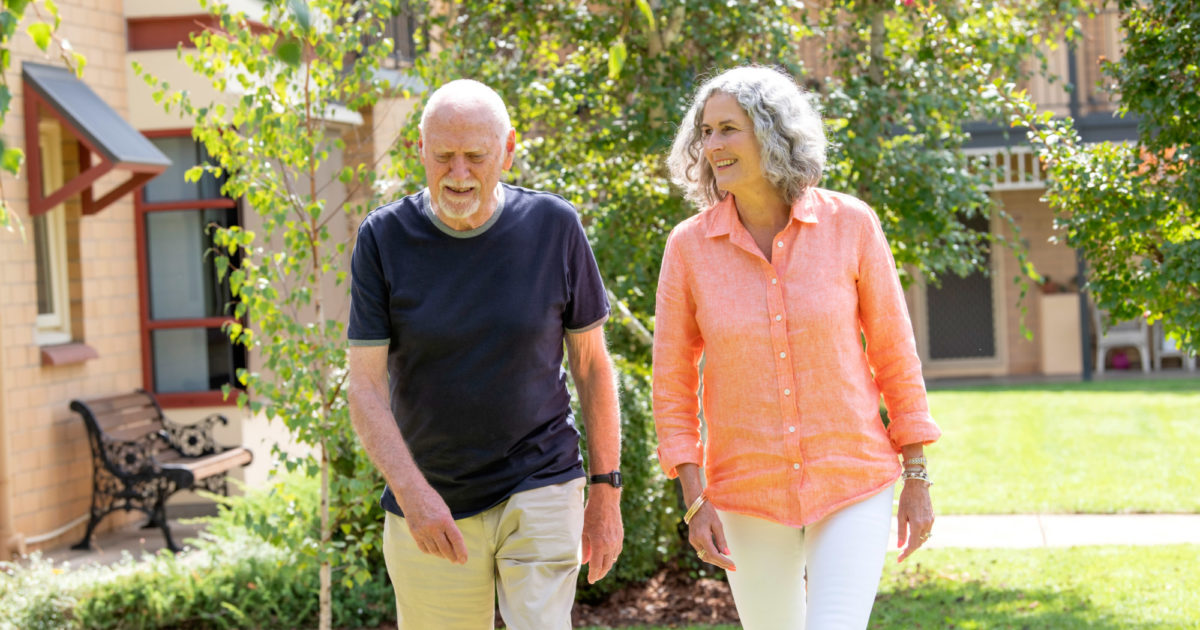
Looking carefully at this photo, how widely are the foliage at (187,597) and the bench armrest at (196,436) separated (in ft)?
7.63

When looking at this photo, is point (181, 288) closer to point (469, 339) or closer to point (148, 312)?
point (148, 312)

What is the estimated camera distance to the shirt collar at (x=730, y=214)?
327 cm

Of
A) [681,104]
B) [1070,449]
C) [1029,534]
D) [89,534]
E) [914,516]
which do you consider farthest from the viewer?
[1070,449]

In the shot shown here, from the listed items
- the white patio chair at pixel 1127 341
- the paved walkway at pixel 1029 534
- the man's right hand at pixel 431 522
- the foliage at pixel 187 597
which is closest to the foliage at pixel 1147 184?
the paved walkway at pixel 1029 534

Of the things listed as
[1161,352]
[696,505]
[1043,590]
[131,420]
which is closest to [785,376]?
[696,505]

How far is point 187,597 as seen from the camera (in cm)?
645

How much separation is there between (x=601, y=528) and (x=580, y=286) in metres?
0.65

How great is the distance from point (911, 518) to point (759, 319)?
65 centimetres

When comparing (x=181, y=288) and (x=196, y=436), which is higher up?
(x=181, y=288)

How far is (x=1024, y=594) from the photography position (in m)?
6.39

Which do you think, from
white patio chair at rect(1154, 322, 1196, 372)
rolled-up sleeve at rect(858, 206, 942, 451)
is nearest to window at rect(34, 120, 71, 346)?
rolled-up sleeve at rect(858, 206, 942, 451)

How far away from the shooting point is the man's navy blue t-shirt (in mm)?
3111

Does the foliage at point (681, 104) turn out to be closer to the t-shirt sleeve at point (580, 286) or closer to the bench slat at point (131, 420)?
the t-shirt sleeve at point (580, 286)

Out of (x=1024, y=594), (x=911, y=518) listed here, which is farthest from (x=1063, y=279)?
(x=911, y=518)
